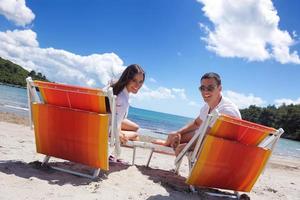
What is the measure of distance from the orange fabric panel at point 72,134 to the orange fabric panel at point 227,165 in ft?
3.65

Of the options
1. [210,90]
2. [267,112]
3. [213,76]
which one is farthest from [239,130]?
[267,112]

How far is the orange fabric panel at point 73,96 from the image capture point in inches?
160

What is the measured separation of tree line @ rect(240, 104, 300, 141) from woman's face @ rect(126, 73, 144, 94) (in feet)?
237

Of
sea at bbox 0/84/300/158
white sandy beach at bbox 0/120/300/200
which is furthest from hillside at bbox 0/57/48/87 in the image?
white sandy beach at bbox 0/120/300/200

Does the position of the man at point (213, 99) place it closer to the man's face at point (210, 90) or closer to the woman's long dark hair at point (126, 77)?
the man's face at point (210, 90)

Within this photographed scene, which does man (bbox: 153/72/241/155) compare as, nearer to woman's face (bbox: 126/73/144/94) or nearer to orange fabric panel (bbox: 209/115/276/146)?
orange fabric panel (bbox: 209/115/276/146)

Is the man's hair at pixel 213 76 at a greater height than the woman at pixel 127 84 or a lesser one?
greater

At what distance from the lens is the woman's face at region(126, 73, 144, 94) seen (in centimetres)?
511

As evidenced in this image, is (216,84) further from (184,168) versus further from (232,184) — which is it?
(184,168)

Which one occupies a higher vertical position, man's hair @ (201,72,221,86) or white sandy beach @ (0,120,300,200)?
man's hair @ (201,72,221,86)

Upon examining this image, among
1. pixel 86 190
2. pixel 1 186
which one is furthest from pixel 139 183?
pixel 1 186

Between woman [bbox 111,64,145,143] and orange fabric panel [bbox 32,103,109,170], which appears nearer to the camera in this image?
orange fabric panel [bbox 32,103,109,170]

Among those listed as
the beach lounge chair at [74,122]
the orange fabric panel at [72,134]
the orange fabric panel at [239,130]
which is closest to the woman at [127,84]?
the beach lounge chair at [74,122]

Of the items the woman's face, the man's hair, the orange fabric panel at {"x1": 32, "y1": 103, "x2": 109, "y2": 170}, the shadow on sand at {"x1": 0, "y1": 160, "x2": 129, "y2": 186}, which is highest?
the man's hair
